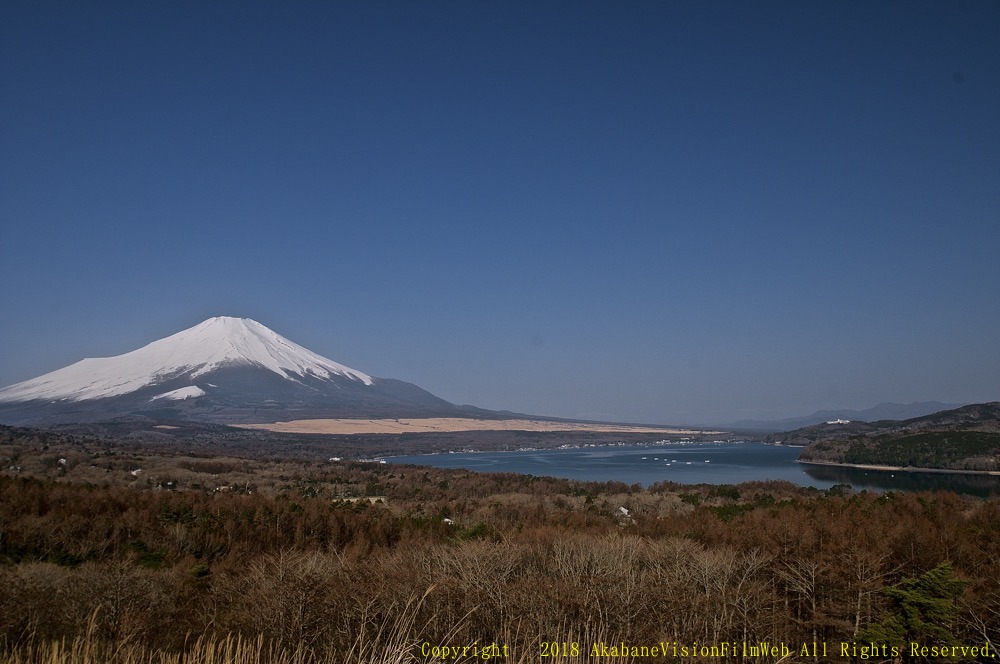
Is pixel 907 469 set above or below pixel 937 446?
below

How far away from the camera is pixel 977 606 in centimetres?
1072

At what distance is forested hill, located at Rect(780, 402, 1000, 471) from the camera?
6894 centimetres

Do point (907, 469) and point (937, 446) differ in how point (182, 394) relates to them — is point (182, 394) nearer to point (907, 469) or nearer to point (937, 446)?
point (907, 469)

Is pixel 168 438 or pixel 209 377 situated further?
pixel 209 377

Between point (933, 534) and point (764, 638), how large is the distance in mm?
8414

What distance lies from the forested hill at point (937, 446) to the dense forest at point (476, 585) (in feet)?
177

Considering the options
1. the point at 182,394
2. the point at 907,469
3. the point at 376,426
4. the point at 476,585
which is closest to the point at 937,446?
the point at 907,469

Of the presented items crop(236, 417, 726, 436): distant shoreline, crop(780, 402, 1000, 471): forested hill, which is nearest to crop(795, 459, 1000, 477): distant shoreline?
crop(780, 402, 1000, 471): forested hill

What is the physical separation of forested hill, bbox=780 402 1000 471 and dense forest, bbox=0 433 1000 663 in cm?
5398

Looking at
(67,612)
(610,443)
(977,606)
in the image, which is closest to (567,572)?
(977,606)

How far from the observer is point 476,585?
1150 cm

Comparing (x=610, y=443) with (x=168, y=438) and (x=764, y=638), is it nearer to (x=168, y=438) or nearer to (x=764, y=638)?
(x=168, y=438)

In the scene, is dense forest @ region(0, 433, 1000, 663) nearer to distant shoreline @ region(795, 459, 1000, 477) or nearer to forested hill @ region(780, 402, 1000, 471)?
distant shoreline @ region(795, 459, 1000, 477)

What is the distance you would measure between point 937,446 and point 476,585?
83294 mm
